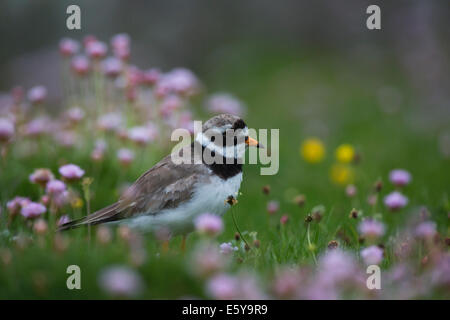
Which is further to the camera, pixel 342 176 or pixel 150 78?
pixel 342 176

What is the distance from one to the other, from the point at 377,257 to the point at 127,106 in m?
3.70

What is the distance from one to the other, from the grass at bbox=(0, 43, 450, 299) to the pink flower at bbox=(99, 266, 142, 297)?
6.5 inches

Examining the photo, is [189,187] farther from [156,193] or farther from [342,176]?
[342,176]

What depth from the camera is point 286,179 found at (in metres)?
7.02

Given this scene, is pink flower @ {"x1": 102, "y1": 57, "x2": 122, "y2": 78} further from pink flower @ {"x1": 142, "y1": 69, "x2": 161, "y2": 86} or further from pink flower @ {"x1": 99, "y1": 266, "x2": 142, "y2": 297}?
pink flower @ {"x1": 99, "y1": 266, "x2": 142, "y2": 297}

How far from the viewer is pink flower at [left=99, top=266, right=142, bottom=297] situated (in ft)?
8.93

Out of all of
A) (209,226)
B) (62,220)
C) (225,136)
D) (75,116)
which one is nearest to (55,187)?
(62,220)

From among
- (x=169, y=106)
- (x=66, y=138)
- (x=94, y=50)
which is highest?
(x=94, y=50)

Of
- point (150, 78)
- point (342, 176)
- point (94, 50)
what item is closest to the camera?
point (94, 50)

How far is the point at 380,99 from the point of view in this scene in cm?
948

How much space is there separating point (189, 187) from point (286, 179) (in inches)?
122

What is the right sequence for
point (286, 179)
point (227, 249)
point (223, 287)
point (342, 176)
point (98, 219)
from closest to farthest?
1. point (223, 287)
2. point (227, 249)
3. point (98, 219)
4. point (342, 176)
5. point (286, 179)

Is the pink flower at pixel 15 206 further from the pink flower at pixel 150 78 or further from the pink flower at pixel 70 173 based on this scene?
the pink flower at pixel 150 78

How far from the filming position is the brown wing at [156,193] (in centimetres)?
408
